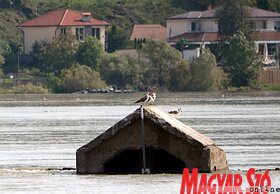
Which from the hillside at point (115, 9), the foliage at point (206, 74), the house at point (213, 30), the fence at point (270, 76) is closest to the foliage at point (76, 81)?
the foliage at point (206, 74)

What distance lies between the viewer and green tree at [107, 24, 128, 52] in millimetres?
159125

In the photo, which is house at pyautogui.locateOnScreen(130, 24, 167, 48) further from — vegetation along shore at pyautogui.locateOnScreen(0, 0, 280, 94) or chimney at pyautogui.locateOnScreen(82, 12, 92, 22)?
chimney at pyautogui.locateOnScreen(82, 12, 92, 22)

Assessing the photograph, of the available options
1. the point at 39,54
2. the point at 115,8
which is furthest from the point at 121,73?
the point at 115,8

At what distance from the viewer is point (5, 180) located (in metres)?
35.5

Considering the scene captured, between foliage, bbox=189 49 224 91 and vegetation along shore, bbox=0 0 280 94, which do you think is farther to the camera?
vegetation along shore, bbox=0 0 280 94

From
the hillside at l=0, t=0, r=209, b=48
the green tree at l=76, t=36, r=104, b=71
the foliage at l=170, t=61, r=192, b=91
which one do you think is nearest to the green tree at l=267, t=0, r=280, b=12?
the hillside at l=0, t=0, r=209, b=48

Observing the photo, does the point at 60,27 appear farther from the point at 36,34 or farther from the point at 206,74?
the point at 206,74

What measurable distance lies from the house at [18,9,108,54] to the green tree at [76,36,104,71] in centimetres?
1207

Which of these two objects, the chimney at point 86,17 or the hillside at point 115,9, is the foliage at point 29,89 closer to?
the chimney at point 86,17

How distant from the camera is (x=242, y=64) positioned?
13275cm

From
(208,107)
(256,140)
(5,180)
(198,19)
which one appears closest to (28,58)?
(198,19)

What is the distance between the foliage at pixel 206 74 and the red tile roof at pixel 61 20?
104ft

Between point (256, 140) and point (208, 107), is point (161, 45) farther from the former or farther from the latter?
point (256, 140)

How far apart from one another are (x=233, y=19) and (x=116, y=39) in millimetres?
17712
